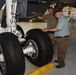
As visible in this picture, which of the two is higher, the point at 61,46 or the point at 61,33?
the point at 61,33

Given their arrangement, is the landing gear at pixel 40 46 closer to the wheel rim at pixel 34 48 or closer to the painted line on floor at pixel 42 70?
the wheel rim at pixel 34 48

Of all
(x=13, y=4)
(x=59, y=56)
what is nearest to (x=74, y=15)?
(x=59, y=56)

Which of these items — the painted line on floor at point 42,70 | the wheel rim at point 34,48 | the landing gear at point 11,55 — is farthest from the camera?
the wheel rim at point 34,48

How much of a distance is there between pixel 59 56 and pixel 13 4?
7.08ft

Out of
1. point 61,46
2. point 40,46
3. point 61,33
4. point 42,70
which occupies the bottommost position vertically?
point 42,70

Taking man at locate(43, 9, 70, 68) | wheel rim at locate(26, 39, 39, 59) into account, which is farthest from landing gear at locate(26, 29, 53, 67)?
→ man at locate(43, 9, 70, 68)

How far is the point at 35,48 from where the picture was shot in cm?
480

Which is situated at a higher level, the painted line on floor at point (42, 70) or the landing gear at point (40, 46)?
the landing gear at point (40, 46)

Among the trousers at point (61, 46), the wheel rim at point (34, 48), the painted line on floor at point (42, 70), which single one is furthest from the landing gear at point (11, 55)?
the trousers at point (61, 46)

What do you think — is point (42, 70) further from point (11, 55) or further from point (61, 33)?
point (11, 55)

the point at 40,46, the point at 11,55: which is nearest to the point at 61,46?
the point at 40,46

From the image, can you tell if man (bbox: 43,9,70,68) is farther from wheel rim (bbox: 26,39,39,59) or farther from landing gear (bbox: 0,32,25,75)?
landing gear (bbox: 0,32,25,75)

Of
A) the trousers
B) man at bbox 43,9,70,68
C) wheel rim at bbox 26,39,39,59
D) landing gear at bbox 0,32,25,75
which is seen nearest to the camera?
landing gear at bbox 0,32,25,75

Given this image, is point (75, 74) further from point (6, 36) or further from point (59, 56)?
point (6, 36)
